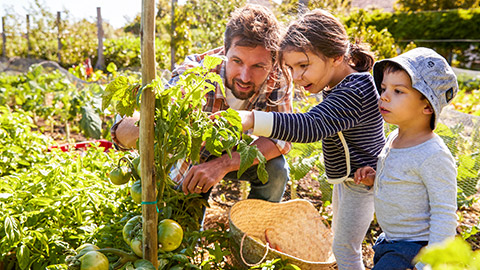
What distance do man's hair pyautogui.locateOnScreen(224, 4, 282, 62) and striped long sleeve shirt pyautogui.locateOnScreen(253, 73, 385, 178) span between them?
0.33 metres

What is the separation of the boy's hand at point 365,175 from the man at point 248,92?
493 millimetres

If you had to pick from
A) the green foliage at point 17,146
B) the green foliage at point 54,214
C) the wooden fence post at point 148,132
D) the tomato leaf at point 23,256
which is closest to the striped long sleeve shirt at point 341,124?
the wooden fence post at point 148,132

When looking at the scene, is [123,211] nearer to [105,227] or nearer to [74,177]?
[105,227]

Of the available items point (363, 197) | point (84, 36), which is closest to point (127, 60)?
point (84, 36)

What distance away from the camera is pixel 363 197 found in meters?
1.57

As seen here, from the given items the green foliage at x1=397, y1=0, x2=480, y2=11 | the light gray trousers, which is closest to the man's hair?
the light gray trousers

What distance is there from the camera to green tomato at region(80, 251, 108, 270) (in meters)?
0.93

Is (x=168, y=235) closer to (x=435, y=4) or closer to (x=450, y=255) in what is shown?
(x=450, y=255)

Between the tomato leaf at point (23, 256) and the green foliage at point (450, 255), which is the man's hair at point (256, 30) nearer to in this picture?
the tomato leaf at point (23, 256)

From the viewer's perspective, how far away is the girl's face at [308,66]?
137 centimetres

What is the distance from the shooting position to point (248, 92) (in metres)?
1.82

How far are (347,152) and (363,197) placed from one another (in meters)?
0.22

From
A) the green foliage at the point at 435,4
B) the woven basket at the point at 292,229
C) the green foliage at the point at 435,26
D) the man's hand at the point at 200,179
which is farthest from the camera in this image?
the green foliage at the point at 435,4

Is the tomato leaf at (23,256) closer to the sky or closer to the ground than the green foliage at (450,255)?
closer to the ground
